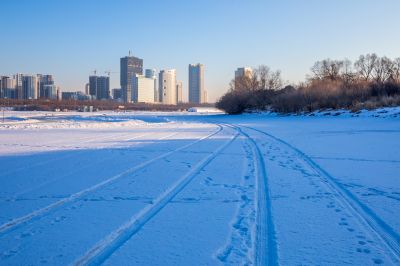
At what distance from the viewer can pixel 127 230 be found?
482cm

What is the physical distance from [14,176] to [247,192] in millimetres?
5339

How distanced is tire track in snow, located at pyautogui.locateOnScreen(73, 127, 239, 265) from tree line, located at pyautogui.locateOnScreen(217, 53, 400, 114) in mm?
31722

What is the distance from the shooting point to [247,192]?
688 cm

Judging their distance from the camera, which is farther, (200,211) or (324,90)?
(324,90)

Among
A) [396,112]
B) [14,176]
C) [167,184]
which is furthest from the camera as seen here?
[396,112]

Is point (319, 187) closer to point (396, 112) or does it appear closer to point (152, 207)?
point (152, 207)

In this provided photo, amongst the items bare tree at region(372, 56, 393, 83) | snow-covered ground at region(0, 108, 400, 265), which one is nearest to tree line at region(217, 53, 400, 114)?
bare tree at region(372, 56, 393, 83)

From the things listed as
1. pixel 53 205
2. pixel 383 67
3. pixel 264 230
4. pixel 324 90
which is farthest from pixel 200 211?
pixel 383 67

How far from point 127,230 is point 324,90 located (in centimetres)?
4749

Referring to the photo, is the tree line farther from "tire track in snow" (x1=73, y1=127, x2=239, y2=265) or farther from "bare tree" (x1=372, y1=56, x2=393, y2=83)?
"tire track in snow" (x1=73, y1=127, x2=239, y2=265)

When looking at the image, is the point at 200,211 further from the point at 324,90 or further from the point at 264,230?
the point at 324,90

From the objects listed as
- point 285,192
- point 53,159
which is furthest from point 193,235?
point 53,159

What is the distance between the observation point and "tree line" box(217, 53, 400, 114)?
43.4 metres

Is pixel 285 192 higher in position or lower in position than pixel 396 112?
lower
